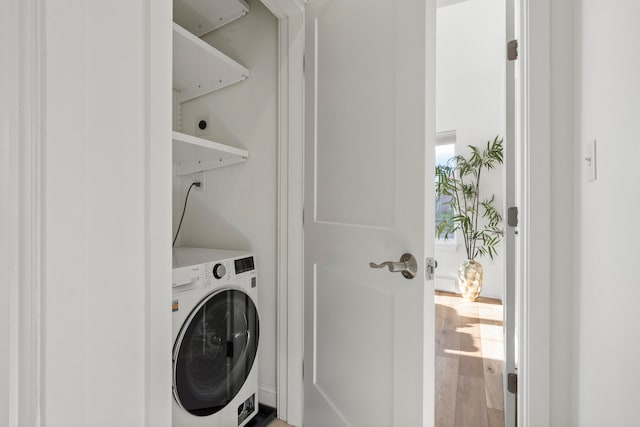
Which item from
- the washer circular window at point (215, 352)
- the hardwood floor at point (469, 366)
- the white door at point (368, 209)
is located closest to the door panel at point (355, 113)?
the white door at point (368, 209)

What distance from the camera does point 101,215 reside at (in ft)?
1.83

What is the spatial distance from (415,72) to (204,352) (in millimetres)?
1295

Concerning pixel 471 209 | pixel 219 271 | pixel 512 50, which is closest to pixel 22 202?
pixel 219 271

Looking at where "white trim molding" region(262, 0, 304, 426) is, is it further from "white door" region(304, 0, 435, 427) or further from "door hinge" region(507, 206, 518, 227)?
"door hinge" region(507, 206, 518, 227)

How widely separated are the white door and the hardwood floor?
2.31 ft

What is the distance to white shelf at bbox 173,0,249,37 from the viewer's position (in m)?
1.53

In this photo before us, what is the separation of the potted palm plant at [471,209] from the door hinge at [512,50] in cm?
239

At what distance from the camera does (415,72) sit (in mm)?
938

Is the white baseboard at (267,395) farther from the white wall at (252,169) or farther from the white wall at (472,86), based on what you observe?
the white wall at (472,86)

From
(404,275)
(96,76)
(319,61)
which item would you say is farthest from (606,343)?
(319,61)

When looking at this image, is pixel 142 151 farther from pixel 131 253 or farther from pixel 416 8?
pixel 416 8

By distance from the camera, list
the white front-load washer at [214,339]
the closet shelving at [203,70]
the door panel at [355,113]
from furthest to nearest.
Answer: the closet shelving at [203,70] → the white front-load washer at [214,339] → the door panel at [355,113]

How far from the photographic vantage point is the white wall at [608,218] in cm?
58

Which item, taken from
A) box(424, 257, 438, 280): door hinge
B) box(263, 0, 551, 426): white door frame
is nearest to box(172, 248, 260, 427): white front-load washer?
box(424, 257, 438, 280): door hinge
